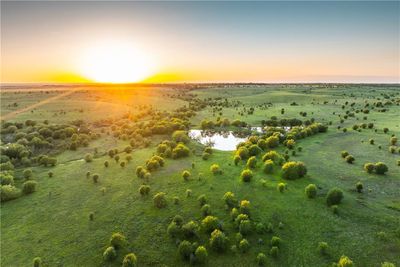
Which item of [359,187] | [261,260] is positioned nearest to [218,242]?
[261,260]

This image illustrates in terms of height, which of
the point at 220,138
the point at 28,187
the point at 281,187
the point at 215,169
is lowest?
the point at 28,187

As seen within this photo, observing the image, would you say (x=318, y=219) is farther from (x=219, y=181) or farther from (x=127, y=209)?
(x=127, y=209)

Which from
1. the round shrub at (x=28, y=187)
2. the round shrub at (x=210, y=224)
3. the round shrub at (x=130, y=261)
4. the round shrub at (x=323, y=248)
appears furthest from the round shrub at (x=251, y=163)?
the round shrub at (x=28, y=187)

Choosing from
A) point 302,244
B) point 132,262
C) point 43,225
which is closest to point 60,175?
point 43,225

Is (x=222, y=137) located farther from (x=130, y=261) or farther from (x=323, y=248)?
(x=130, y=261)

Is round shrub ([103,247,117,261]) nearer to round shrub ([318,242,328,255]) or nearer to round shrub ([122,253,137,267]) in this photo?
round shrub ([122,253,137,267])
